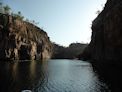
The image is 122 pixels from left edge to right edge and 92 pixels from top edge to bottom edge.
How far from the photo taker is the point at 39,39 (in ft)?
588

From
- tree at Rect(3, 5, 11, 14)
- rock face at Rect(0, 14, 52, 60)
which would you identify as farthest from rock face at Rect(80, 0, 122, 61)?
tree at Rect(3, 5, 11, 14)

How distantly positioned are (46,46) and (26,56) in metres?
50.1

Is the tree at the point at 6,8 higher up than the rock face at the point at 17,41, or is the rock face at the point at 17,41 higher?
the tree at the point at 6,8

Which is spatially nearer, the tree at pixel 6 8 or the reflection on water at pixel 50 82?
the reflection on water at pixel 50 82

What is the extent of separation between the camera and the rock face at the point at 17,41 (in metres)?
125

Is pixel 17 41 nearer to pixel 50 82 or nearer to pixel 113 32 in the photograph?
pixel 113 32

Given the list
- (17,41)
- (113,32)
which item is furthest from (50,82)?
(17,41)

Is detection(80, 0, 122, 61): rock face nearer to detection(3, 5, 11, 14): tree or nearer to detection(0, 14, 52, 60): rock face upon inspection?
detection(0, 14, 52, 60): rock face

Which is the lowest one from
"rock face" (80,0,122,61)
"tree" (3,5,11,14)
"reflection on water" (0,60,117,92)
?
"reflection on water" (0,60,117,92)

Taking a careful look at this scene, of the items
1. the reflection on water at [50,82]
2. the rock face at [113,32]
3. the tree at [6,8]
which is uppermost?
the tree at [6,8]

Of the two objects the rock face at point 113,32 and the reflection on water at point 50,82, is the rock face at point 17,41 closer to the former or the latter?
the rock face at point 113,32

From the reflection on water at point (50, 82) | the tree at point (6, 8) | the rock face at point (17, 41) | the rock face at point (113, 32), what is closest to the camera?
the reflection on water at point (50, 82)

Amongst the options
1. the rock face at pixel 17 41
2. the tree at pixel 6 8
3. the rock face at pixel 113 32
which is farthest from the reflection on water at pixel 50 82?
the tree at pixel 6 8

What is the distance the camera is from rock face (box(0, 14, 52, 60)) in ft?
409
